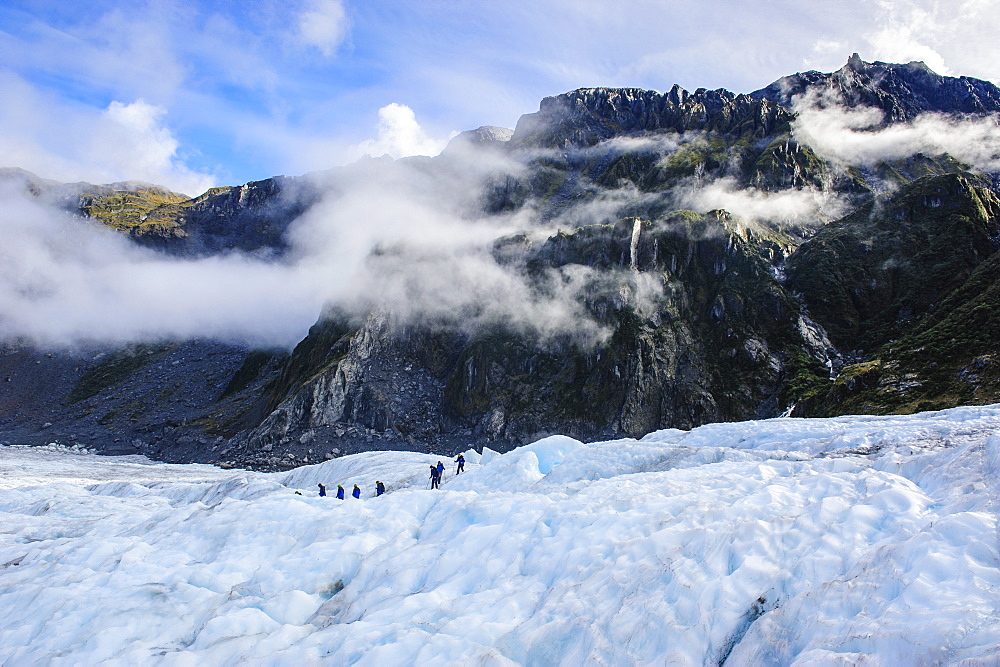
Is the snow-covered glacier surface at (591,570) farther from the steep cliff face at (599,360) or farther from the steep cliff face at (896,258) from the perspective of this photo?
the steep cliff face at (896,258)

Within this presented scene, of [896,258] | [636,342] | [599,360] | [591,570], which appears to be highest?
[896,258]

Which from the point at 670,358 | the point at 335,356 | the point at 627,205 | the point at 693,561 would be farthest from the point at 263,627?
the point at 627,205

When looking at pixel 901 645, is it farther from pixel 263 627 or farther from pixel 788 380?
pixel 788 380

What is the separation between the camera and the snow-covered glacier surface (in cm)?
986

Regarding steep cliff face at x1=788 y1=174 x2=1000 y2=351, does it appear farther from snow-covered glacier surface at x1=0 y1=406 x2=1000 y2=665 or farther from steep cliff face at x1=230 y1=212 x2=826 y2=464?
snow-covered glacier surface at x1=0 y1=406 x2=1000 y2=665

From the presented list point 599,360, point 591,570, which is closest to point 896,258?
point 599,360

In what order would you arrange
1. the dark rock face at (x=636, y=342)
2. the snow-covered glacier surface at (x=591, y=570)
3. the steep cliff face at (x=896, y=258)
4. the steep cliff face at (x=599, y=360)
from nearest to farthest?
1. the snow-covered glacier surface at (x=591, y=570)
2. the steep cliff face at (x=896, y=258)
3. the dark rock face at (x=636, y=342)
4. the steep cliff face at (x=599, y=360)

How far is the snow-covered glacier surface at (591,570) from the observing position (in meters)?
9.86

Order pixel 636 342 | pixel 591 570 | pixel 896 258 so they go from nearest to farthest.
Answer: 1. pixel 591 570
2. pixel 636 342
3. pixel 896 258

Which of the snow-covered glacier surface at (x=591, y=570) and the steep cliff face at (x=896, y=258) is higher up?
the steep cliff face at (x=896, y=258)

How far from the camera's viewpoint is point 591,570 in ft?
47.8

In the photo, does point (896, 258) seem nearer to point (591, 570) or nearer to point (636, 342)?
point (636, 342)

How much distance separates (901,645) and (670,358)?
113208 mm

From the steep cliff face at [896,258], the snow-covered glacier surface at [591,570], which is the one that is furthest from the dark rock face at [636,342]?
the snow-covered glacier surface at [591,570]
